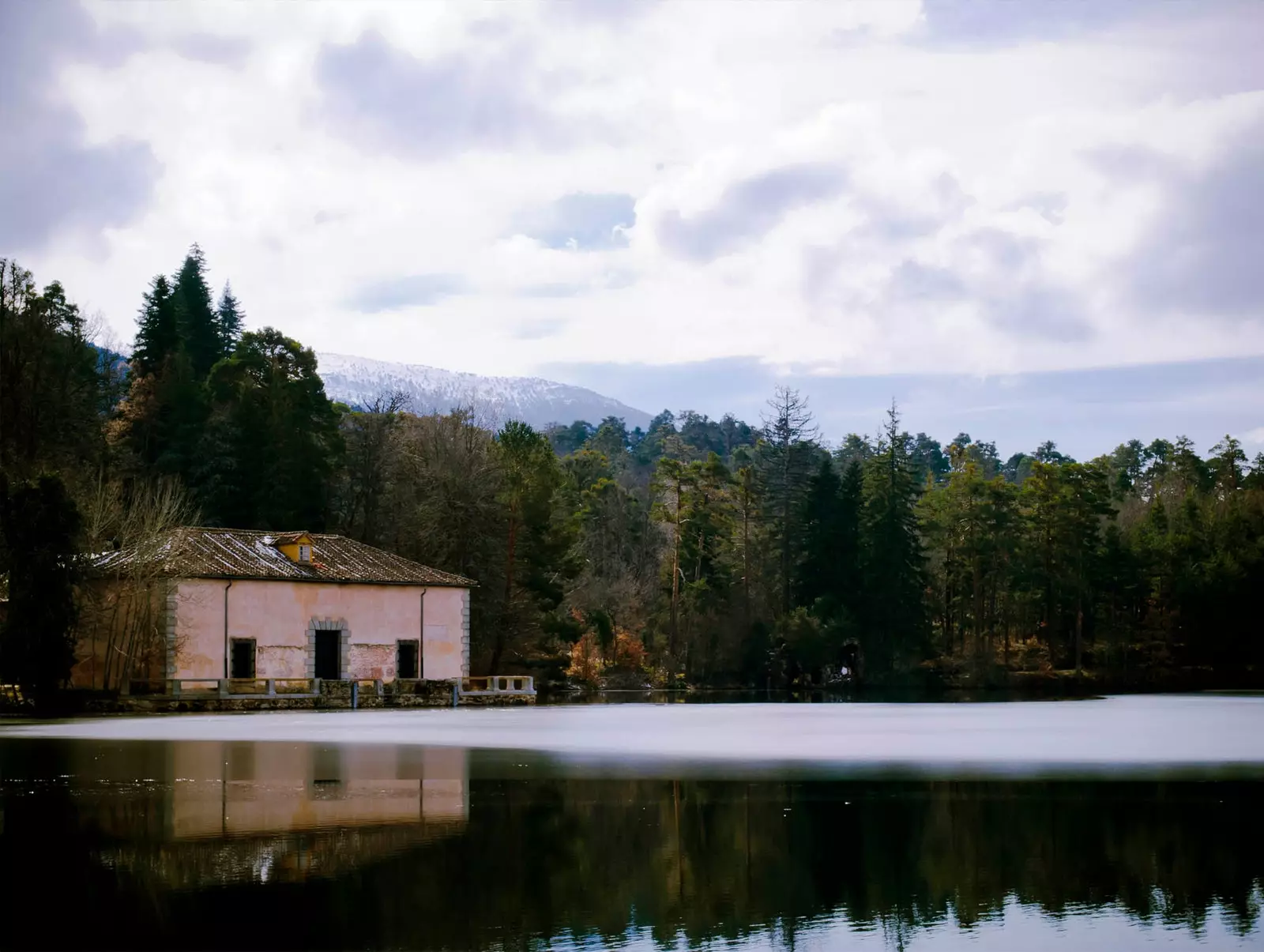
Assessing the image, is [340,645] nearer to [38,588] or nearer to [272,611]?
[272,611]

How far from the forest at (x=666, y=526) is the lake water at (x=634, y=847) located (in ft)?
92.0

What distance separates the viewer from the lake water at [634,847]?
9.98 m

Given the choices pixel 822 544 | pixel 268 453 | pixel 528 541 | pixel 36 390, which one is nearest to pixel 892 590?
pixel 822 544

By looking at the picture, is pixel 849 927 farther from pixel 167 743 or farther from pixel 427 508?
pixel 427 508

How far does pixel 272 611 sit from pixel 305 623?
3.90 feet

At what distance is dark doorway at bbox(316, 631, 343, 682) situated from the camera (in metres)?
47.7

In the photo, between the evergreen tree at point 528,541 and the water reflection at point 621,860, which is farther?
the evergreen tree at point 528,541

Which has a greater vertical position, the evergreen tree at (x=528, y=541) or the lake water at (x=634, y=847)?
the evergreen tree at (x=528, y=541)

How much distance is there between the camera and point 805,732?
30.2 m

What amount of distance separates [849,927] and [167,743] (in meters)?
19.2

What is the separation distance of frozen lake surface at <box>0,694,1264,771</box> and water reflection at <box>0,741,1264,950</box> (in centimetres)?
428

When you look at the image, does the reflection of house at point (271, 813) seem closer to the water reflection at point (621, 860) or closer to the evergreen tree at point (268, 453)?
the water reflection at point (621, 860)

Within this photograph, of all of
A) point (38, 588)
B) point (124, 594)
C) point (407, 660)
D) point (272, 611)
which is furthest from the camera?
point (407, 660)

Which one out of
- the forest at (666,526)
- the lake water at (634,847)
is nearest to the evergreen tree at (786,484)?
the forest at (666,526)
